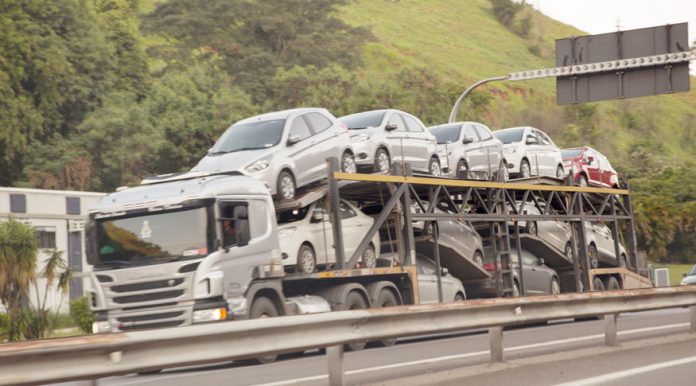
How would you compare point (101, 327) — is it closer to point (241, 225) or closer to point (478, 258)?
point (241, 225)

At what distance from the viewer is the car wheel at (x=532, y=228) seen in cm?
2589

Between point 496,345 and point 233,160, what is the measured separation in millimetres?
7321

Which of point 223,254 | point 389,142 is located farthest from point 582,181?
point 223,254

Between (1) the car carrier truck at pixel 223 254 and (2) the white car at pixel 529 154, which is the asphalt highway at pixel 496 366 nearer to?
(1) the car carrier truck at pixel 223 254

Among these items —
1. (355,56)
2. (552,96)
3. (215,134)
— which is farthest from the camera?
(552,96)

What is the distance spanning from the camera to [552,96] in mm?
127000

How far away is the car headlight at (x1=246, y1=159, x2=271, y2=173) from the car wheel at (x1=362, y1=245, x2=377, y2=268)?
2.52 m

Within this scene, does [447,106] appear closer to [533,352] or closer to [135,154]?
[135,154]

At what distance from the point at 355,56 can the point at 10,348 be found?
271 ft

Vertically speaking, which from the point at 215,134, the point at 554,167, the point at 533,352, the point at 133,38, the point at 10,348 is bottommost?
the point at 533,352

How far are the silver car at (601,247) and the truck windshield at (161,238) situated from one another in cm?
1409

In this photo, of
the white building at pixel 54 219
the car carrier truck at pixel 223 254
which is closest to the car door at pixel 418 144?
the car carrier truck at pixel 223 254

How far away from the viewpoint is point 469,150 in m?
24.5

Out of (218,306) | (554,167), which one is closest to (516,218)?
(554,167)
